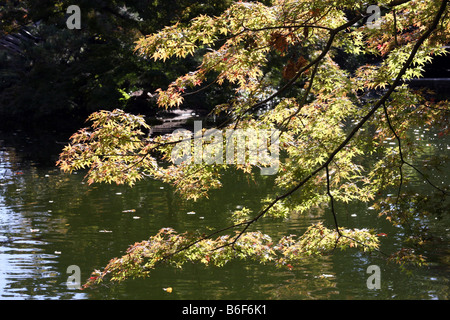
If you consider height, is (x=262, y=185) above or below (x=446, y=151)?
below

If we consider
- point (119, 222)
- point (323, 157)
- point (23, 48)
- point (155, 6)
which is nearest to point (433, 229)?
point (323, 157)

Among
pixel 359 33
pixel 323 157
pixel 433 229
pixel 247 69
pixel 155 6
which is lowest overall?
pixel 433 229

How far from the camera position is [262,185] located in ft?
37.3

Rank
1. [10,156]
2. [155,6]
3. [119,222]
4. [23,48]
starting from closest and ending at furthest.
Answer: [119,222] < [10,156] < [155,6] < [23,48]

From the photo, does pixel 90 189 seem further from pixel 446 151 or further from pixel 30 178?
pixel 446 151

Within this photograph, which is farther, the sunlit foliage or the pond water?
the pond water

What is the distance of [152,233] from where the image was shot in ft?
26.9

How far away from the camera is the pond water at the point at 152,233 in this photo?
6012mm

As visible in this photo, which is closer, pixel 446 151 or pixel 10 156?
pixel 446 151

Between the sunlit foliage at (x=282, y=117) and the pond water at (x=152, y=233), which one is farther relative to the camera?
the pond water at (x=152, y=233)

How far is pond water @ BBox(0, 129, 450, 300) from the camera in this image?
6012mm

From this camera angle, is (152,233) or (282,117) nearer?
(282,117)

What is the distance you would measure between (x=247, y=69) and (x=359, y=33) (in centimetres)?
141

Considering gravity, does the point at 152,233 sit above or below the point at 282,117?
below
